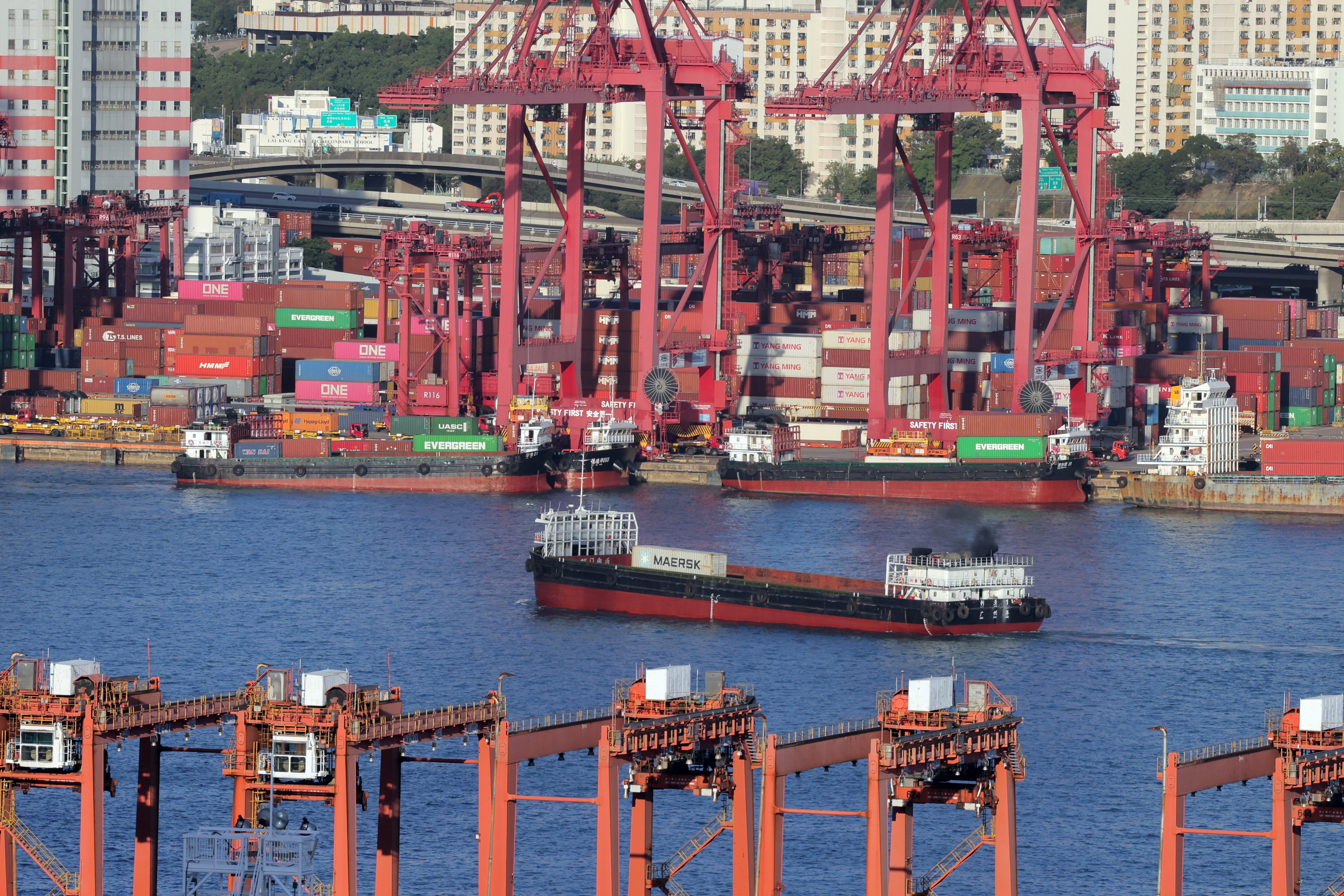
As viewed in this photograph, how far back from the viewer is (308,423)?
310 ft

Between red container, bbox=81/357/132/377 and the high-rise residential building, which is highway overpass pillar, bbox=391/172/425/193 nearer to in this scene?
the high-rise residential building

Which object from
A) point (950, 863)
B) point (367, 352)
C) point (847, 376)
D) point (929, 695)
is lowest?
point (950, 863)

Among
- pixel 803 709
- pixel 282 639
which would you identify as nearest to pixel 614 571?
pixel 282 639

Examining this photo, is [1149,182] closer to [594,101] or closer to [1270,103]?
[1270,103]

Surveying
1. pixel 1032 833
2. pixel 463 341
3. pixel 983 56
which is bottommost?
pixel 1032 833

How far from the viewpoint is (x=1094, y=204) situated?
9650cm

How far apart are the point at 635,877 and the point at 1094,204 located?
205 ft

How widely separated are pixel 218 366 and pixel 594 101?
2005 cm

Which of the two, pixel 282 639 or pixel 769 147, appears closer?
pixel 282 639

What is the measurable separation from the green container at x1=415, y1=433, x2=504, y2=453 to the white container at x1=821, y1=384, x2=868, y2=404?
39.1 feet

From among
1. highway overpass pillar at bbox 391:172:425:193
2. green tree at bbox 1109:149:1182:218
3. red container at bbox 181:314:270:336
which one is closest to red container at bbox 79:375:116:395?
red container at bbox 181:314:270:336

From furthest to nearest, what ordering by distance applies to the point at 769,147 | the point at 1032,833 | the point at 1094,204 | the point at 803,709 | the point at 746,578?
the point at 769,147, the point at 1094,204, the point at 746,578, the point at 803,709, the point at 1032,833

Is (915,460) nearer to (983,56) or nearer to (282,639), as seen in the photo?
(983,56)

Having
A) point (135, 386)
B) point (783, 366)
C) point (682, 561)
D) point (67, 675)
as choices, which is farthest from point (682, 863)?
point (135, 386)
